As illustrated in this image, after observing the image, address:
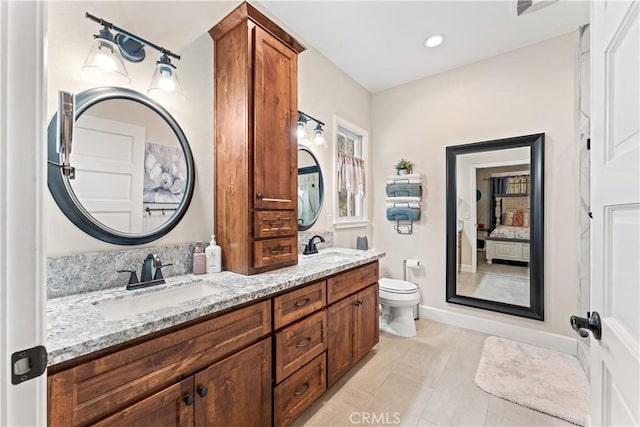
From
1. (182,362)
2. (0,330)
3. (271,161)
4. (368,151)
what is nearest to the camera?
(0,330)

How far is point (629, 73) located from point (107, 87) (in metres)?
1.96

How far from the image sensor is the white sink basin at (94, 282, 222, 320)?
1177mm

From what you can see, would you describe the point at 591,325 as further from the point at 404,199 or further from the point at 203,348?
the point at 404,199

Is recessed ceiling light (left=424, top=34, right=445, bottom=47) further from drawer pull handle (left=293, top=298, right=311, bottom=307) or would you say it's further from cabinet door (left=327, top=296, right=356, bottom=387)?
drawer pull handle (left=293, top=298, right=311, bottom=307)

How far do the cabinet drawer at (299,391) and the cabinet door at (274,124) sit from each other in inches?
40.2

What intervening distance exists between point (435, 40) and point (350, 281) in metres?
2.36

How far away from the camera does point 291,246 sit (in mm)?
1896

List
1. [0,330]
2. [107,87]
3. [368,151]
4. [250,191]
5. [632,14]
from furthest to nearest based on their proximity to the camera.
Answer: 1. [368,151]
2. [250,191]
3. [107,87]
4. [632,14]
5. [0,330]

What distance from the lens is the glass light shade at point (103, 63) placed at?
4.07 feet

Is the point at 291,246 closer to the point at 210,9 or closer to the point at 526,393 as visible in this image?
the point at 210,9

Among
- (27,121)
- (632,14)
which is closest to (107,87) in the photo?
(27,121)

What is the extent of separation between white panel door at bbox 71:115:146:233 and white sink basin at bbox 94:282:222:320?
14.6 inches

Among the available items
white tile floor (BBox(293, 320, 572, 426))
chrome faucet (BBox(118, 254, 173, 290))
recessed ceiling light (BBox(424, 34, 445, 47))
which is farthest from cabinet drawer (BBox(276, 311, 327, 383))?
recessed ceiling light (BBox(424, 34, 445, 47))

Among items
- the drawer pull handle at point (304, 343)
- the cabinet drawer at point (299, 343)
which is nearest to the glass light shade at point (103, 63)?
the cabinet drawer at point (299, 343)
